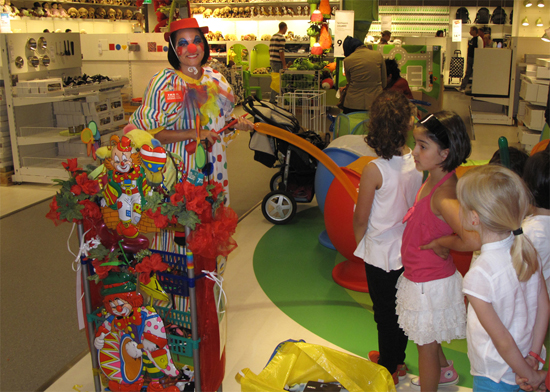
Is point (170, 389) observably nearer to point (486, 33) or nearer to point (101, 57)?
point (101, 57)

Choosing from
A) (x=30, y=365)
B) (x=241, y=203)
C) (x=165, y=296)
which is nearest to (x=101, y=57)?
(x=241, y=203)

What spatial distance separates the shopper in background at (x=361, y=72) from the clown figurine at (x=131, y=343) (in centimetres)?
417

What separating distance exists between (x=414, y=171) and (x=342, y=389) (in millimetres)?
955

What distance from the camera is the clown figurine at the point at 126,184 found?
1.80m

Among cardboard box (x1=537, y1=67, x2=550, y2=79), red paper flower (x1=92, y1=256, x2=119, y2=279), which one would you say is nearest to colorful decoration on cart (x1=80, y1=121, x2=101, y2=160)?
red paper flower (x1=92, y1=256, x2=119, y2=279)

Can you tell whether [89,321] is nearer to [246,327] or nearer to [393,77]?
[246,327]

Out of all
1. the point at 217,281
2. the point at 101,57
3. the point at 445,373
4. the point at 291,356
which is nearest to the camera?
the point at 217,281

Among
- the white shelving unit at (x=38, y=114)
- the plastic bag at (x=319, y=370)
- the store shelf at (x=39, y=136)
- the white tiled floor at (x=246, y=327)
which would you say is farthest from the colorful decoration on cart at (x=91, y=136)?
the store shelf at (x=39, y=136)

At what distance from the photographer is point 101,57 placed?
8984mm

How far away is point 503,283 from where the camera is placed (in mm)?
1444

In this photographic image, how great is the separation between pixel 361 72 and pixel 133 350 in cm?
437

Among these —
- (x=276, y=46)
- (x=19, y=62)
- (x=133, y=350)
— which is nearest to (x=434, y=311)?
(x=133, y=350)

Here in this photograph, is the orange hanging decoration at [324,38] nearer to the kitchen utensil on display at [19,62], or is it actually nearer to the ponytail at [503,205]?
the kitchen utensil on display at [19,62]

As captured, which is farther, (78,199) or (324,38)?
(324,38)
